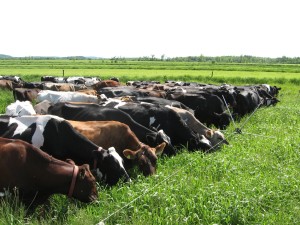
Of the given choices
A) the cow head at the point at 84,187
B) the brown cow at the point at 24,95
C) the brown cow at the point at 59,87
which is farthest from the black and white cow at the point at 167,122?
the brown cow at the point at 59,87

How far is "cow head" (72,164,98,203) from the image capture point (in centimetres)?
537

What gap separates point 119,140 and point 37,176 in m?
2.59

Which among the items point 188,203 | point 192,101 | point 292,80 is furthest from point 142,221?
point 292,80

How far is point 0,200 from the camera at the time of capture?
511 cm

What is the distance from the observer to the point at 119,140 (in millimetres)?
7660

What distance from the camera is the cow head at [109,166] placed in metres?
6.32

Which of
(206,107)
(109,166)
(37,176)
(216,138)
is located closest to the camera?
(37,176)

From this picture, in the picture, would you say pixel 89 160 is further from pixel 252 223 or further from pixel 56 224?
pixel 252 223

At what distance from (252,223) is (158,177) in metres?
2.14

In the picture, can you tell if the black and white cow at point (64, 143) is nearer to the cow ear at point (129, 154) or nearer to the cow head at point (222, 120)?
the cow ear at point (129, 154)

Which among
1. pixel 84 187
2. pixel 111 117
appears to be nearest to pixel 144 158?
pixel 84 187

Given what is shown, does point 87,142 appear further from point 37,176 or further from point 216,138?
point 216,138

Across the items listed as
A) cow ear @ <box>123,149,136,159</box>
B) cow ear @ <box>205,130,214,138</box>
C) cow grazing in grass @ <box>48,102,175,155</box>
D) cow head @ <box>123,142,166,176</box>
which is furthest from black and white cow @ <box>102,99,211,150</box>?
cow ear @ <box>123,149,136,159</box>

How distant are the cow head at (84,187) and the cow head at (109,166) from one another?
867 mm
